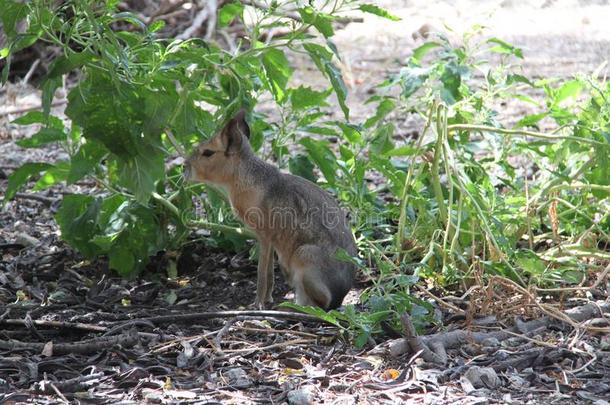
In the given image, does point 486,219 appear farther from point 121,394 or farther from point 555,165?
point 121,394

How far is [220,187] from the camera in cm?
590

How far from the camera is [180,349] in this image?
4.59 m

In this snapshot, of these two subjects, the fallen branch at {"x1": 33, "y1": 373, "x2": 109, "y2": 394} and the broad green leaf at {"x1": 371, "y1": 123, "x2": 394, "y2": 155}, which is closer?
the fallen branch at {"x1": 33, "y1": 373, "x2": 109, "y2": 394}

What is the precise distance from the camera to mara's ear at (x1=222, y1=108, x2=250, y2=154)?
553cm

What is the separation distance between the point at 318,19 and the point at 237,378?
1834 millimetres

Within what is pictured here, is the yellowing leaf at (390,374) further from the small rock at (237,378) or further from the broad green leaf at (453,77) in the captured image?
the broad green leaf at (453,77)

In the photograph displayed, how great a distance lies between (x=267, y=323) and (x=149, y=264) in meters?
1.52

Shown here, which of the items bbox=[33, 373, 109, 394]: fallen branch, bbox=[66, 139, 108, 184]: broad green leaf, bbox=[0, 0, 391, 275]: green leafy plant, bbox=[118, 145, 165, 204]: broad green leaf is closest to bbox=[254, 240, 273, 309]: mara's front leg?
bbox=[0, 0, 391, 275]: green leafy plant

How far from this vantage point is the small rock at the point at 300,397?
3935 mm

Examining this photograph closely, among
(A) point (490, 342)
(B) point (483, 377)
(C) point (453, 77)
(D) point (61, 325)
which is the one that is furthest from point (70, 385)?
(C) point (453, 77)

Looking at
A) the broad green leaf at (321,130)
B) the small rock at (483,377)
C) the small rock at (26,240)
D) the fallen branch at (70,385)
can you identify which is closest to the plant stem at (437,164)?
the broad green leaf at (321,130)

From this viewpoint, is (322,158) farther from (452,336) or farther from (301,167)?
(452,336)

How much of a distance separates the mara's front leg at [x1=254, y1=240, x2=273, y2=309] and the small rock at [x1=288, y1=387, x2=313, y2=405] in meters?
1.55

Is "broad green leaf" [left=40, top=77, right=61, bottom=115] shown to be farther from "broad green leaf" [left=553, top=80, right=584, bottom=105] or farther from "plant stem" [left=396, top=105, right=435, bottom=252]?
"broad green leaf" [left=553, top=80, right=584, bottom=105]
